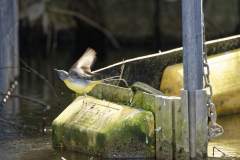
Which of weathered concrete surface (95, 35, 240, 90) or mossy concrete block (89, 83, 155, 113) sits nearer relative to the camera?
mossy concrete block (89, 83, 155, 113)

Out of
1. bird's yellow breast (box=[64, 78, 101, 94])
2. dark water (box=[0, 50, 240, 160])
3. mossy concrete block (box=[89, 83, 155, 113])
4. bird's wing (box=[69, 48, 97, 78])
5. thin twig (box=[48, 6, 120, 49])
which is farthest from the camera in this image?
thin twig (box=[48, 6, 120, 49])

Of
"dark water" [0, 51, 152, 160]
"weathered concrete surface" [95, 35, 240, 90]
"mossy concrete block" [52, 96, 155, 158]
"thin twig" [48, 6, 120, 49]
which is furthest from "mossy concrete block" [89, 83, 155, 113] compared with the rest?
"thin twig" [48, 6, 120, 49]

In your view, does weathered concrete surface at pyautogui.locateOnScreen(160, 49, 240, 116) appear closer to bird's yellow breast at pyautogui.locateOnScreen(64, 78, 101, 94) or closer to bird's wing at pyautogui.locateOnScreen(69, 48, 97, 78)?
bird's wing at pyautogui.locateOnScreen(69, 48, 97, 78)

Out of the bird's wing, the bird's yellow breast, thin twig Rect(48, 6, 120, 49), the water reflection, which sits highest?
thin twig Rect(48, 6, 120, 49)

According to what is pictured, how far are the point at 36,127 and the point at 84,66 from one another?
1.54 metres

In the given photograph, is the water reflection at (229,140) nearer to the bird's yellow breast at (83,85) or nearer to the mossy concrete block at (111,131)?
the mossy concrete block at (111,131)

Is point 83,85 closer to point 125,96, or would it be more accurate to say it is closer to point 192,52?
point 125,96

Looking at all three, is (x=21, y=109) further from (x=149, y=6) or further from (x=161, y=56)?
(x=149, y=6)

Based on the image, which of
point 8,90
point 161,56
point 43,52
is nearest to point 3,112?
point 8,90

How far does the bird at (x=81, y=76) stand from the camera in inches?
311

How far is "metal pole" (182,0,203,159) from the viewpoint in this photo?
7.07 metres

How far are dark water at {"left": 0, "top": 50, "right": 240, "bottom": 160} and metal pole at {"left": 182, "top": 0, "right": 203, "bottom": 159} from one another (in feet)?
2.24

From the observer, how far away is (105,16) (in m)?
20.1

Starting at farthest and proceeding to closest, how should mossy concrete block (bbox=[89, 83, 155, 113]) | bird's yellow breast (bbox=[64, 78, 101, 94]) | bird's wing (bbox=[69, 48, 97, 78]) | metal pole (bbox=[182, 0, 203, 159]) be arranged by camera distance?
1. bird's wing (bbox=[69, 48, 97, 78])
2. bird's yellow breast (bbox=[64, 78, 101, 94])
3. mossy concrete block (bbox=[89, 83, 155, 113])
4. metal pole (bbox=[182, 0, 203, 159])
